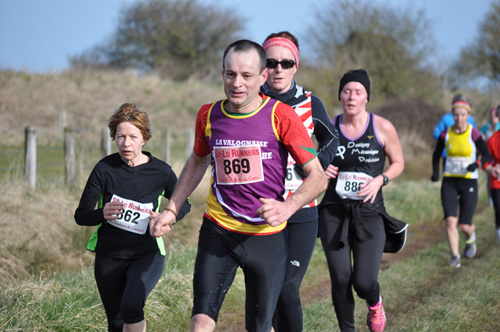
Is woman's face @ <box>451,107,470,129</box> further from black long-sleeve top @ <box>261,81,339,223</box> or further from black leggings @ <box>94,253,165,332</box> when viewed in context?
black leggings @ <box>94,253,165,332</box>

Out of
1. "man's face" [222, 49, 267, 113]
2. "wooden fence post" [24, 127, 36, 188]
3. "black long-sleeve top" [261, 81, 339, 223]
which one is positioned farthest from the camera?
"wooden fence post" [24, 127, 36, 188]

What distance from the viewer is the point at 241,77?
3.31 meters

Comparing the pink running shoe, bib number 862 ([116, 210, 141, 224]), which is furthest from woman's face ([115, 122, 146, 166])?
the pink running shoe

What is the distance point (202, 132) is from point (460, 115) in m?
5.62

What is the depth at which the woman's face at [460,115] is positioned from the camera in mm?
8086

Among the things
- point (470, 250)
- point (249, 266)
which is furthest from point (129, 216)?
point (470, 250)

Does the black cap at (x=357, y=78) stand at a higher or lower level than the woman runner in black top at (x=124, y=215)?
higher

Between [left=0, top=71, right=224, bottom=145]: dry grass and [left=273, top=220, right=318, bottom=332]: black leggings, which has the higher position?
[left=0, top=71, right=224, bottom=145]: dry grass

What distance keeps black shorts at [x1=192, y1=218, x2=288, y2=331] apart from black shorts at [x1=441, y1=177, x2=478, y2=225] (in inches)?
213

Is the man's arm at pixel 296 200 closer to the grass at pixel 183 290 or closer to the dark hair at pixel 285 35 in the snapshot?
the dark hair at pixel 285 35

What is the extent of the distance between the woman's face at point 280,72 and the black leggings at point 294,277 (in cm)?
101

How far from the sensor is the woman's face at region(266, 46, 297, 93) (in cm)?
424

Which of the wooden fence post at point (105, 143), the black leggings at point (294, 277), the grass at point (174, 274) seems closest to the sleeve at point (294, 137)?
the black leggings at point (294, 277)

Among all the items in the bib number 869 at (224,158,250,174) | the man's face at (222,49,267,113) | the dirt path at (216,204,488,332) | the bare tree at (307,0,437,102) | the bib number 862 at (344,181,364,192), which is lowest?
the dirt path at (216,204,488,332)
